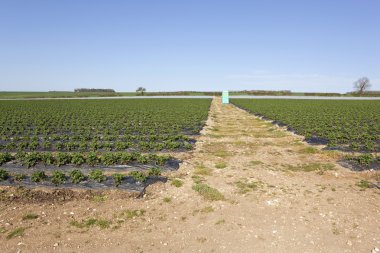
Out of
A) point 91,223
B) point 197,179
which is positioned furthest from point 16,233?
point 197,179

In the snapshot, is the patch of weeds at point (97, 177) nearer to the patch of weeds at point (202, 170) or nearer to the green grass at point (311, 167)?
the patch of weeds at point (202, 170)

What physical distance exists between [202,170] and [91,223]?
5696 mm

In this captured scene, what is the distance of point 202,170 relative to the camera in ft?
41.3

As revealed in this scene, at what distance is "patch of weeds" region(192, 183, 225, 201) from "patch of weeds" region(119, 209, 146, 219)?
2190 mm

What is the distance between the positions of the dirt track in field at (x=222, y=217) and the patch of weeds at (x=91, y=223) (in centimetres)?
3

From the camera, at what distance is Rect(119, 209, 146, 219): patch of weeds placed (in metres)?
8.38

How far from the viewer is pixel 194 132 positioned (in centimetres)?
2225

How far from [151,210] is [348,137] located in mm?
14535

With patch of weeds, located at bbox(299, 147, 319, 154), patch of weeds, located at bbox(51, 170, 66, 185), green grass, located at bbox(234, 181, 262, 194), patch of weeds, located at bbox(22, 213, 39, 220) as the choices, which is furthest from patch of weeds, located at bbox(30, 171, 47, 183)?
patch of weeds, located at bbox(299, 147, 319, 154)

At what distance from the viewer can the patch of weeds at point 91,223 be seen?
7760 millimetres

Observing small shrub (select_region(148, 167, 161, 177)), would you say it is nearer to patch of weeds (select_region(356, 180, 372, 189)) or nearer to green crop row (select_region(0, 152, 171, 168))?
green crop row (select_region(0, 152, 171, 168))

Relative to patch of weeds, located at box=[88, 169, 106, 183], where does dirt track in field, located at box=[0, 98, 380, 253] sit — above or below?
below

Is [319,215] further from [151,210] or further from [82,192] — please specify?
[82,192]

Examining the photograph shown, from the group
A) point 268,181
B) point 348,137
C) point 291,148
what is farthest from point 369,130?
point 268,181
